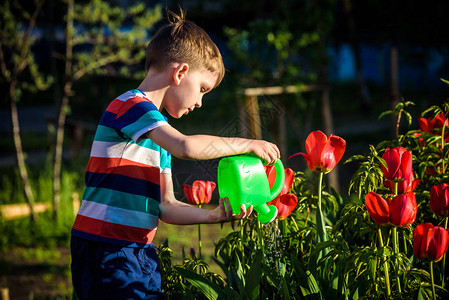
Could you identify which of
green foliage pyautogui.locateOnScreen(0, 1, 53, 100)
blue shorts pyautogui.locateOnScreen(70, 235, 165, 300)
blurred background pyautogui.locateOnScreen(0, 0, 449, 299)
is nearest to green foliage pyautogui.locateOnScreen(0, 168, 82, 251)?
blurred background pyautogui.locateOnScreen(0, 0, 449, 299)

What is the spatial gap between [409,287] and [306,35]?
3.72 m

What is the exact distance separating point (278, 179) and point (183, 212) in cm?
33

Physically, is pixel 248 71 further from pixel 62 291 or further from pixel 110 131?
pixel 110 131

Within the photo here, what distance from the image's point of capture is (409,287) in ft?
4.56

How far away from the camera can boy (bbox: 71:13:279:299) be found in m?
1.45

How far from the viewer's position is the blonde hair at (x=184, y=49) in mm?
1505

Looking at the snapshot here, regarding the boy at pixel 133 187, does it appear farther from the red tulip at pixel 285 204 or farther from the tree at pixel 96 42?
the tree at pixel 96 42

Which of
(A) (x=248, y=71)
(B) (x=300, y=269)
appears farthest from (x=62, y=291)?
(A) (x=248, y=71)

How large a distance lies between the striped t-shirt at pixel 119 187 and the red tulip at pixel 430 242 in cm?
80

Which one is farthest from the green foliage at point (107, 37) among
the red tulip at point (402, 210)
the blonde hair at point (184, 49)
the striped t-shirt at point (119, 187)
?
the red tulip at point (402, 210)

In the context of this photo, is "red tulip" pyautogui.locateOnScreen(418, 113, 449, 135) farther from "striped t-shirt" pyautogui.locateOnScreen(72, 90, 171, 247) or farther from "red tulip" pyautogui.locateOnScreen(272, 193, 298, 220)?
"striped t-shirt" pyautogui.locateOnScreen(72, 90, 171, 247)

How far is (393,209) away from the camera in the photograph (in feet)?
4.08

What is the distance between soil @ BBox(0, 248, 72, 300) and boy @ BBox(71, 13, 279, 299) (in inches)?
70.4

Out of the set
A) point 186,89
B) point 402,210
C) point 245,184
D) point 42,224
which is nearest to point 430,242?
point 402,210
